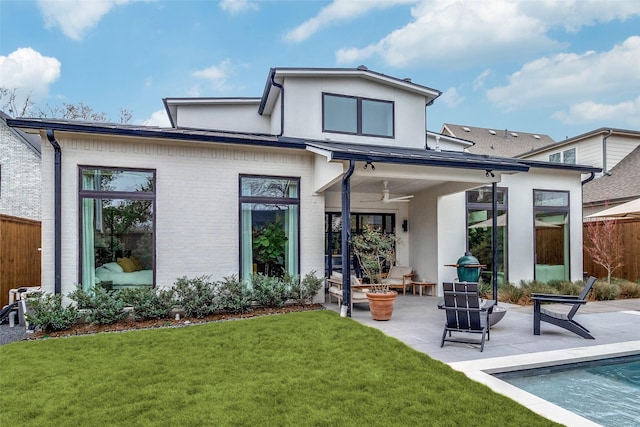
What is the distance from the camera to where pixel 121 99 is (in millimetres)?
20797

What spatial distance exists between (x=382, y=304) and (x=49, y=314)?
547 cm

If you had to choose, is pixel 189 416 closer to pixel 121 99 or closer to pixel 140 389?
pixel 140 389

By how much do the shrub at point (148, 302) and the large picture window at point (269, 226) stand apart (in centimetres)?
162

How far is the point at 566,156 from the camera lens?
1786cm

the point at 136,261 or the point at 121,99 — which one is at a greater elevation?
the point at 121,99

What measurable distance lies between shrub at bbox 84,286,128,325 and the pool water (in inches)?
234

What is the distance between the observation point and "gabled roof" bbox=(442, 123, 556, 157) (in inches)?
941

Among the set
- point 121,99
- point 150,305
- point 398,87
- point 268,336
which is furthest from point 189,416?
point 121,99

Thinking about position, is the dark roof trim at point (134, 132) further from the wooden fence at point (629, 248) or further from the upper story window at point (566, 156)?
the upper story window at point (566, 156)

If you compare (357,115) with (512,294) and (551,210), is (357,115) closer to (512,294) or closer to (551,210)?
(512,294)

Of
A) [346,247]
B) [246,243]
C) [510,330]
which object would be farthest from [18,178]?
[510,330]

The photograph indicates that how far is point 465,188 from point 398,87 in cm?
366

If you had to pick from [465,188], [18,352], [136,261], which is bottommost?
[18,352]

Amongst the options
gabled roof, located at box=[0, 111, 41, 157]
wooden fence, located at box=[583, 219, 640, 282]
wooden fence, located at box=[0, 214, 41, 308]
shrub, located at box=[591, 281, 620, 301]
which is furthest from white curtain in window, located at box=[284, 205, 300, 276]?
gabled roof, located at box=[0, 111, 41, 157]
